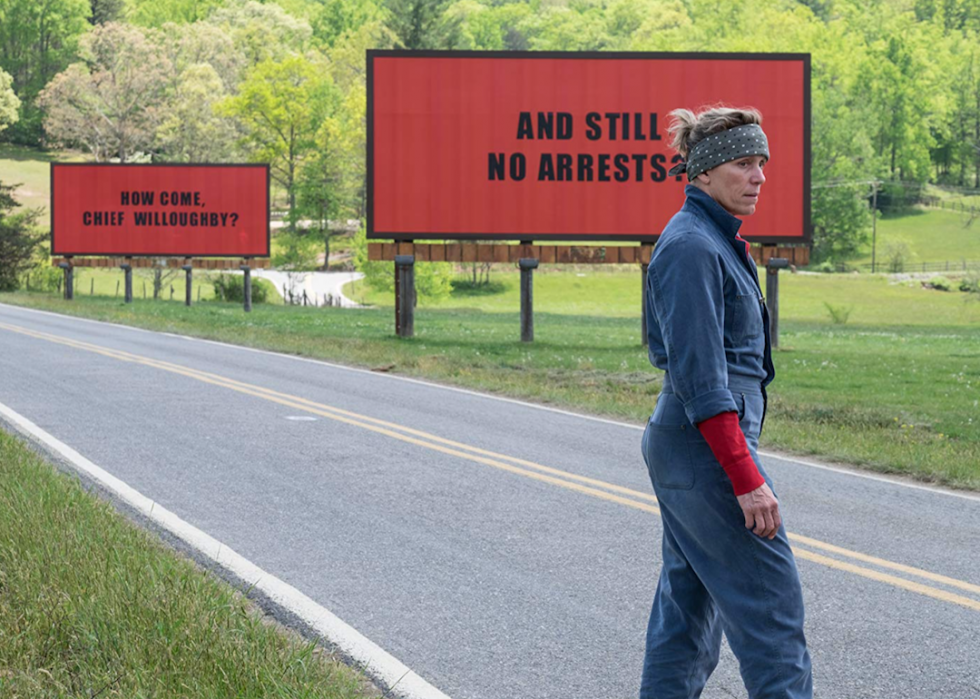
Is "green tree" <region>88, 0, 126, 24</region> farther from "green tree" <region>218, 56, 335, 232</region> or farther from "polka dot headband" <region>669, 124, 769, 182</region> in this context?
"polka dot headband" <region>669, 124, 769, 182</region>

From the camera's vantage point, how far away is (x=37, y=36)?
132000 millimetres

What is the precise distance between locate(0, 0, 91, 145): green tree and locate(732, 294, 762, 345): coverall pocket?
136 metres

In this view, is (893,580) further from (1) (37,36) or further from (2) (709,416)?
(1) (37,36)

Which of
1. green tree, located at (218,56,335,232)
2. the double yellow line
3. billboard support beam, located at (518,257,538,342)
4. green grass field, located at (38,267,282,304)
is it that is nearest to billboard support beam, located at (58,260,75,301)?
green grass field, located at (38,267,282,304)

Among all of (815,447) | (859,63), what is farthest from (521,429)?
(859,63)

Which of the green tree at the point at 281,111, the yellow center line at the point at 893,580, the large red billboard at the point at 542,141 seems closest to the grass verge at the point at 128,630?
the yellow center line at the point at 893,580

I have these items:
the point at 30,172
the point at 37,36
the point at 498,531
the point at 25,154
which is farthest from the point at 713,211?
the point at 37,36

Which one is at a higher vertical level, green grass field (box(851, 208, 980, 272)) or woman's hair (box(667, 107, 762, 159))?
green grass field (box(851, 208, 980, 272))

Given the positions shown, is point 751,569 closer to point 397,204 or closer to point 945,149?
point 397,204

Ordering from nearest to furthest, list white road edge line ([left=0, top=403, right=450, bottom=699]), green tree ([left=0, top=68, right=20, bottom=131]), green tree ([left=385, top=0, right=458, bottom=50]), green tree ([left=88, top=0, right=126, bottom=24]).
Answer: white road edge line ([left=0, top=403, right=450, bottom=699]) < green tree ([left=385, top=0, right=458, bottom=50]) < green tree ([left=0, top=68, right=20, bottom=131]) < green tree ([left=88, top=0, right=126, bottom=24])

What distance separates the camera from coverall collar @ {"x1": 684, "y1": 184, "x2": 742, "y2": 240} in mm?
3758

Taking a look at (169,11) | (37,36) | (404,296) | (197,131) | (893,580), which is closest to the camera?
(893,580)

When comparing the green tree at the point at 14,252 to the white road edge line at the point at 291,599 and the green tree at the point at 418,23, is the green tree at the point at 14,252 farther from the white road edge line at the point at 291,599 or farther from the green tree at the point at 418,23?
the white road edge line at the point at 291,599

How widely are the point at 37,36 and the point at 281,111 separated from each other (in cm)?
7536
